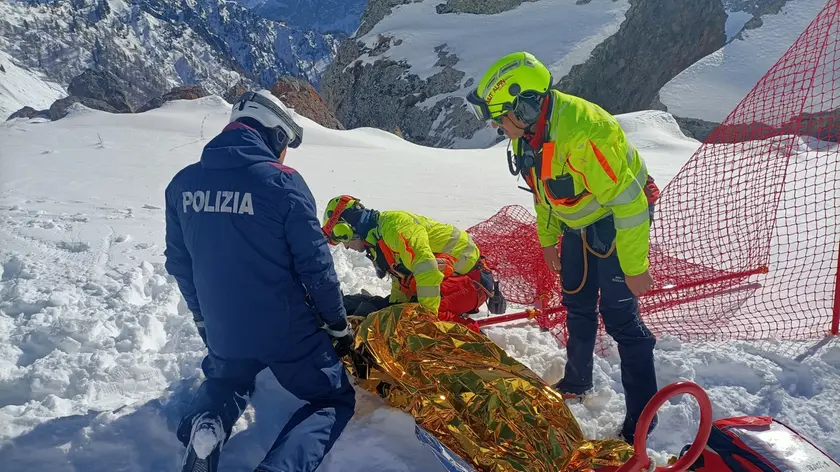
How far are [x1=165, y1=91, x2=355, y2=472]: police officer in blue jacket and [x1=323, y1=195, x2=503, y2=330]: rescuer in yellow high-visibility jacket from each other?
2.61ft

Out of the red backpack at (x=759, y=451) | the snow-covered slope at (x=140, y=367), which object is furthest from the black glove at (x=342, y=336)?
the red backpack at (x=759, y=451)

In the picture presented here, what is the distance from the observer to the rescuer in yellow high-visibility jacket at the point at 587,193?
227cm

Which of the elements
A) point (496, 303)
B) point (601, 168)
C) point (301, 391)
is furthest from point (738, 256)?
point (301, 391)

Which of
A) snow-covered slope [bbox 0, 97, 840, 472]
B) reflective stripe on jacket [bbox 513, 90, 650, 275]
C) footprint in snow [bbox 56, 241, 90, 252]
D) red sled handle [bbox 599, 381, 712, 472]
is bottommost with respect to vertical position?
footprint in snow [bbox 56, 241, 90, 252]

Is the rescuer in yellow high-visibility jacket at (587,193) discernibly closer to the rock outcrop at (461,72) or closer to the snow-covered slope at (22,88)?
the rock outcrop at (461,72)

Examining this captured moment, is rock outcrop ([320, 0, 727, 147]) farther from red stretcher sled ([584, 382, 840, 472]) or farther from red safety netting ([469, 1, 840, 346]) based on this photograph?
red stretcher sled ([584, 382, 840, 472])

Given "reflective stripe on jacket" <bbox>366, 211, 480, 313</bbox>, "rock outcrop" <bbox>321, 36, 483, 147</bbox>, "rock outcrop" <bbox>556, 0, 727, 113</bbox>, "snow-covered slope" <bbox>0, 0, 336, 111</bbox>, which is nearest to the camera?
"reflective stripe on jacket" <bbox>366, 211, 480, 313</bbox>

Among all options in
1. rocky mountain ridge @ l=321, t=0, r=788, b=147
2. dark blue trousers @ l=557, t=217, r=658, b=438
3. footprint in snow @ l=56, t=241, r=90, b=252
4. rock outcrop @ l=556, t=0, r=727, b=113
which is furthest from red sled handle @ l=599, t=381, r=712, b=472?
rock outcrop @ l=556, t=0, r=727, b=113

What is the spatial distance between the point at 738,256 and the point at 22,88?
146m

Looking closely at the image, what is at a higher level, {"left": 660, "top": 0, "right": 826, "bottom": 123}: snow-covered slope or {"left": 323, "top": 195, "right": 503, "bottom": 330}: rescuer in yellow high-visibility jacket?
{"left": 323, "top": 195, "right": 503, "bottom": 330}: rescuer in yellow high-visibility jacket

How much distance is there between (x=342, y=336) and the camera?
8.55ft

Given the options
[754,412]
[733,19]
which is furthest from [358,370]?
[733,19]

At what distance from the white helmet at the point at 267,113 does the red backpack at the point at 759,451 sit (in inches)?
81.3

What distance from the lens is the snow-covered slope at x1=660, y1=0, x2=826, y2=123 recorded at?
93.7 ft
